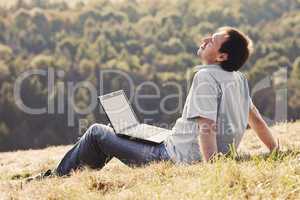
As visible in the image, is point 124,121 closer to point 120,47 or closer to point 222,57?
point 222,57

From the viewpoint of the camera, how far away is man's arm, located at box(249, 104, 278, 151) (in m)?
4.69

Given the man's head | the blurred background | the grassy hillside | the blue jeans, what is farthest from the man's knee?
the blurred background

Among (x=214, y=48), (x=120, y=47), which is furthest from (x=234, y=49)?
(x=120, y=47)

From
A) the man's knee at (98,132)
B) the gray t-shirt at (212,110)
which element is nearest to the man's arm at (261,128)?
the gray t-shirt at (212,110)

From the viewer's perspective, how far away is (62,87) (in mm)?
61375

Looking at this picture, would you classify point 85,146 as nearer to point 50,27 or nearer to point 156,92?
point 156,92

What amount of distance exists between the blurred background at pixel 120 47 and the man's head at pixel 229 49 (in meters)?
42.1

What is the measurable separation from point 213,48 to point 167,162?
3.10 ft

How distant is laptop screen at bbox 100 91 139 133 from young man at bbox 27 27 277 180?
104 millimetres

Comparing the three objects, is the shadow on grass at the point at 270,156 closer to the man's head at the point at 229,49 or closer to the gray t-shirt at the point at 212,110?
the gray t-shirt at the point at 212,110

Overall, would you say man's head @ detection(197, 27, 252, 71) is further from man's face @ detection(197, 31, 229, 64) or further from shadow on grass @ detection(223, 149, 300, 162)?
shadow on grass @ detection(223, 149, 300, 162)

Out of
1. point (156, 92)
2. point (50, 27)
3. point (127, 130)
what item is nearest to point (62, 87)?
point (156, 92)

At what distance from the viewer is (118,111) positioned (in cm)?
486

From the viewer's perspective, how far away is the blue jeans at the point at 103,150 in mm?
4574
